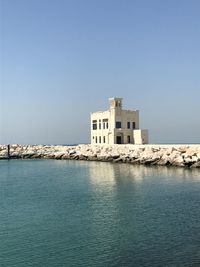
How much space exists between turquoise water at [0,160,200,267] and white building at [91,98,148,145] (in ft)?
98.8

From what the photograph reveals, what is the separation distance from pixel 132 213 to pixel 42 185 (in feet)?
45.6

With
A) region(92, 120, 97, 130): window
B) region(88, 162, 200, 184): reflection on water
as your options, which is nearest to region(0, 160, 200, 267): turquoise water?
region(88, 162, 200, 184): reflection on water

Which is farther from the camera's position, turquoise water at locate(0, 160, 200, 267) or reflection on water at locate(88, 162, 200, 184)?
reflection on water at locate(88, 162, 200, 184)

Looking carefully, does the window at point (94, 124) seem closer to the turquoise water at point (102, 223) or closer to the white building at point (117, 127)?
the white building at point (117, 127)

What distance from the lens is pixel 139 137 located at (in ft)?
206

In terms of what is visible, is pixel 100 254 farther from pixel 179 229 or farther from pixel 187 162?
pixel 187 162

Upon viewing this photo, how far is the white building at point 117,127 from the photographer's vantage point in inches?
2479

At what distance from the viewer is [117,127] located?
208ft

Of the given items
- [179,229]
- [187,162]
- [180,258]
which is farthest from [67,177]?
[180,258]

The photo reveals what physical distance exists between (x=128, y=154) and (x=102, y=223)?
33259 mm

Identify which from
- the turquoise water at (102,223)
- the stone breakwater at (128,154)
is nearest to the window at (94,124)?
the stone breakwater at (128,154)

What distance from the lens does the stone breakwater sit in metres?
44.0

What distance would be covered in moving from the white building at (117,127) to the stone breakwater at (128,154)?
3.55 m

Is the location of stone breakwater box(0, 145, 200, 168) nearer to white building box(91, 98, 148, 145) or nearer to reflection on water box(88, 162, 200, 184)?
reflection on water box(88, 162, 200, 184)
